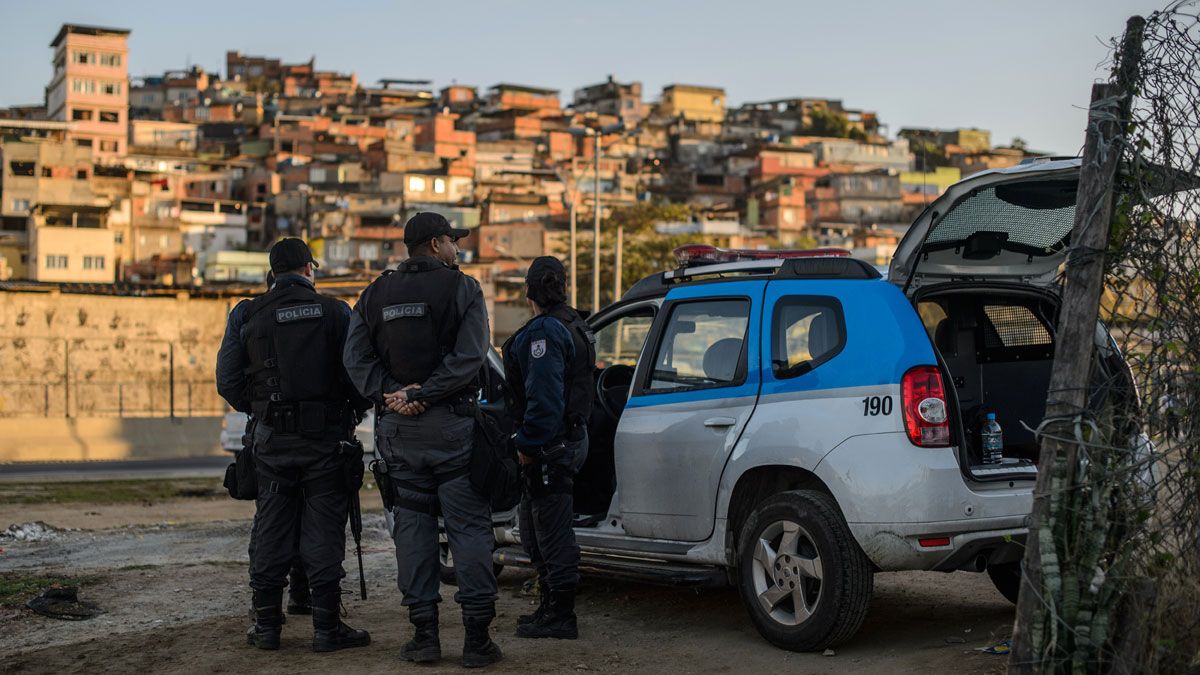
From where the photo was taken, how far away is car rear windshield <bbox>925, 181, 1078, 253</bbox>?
7.40 m

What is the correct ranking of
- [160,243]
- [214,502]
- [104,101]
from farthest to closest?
[104,101], [160,243], [214,502]

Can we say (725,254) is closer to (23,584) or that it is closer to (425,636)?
(425,636)

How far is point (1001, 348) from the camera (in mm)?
8391

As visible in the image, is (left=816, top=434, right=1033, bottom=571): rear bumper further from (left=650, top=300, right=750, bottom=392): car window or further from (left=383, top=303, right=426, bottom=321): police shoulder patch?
(left=383, top=303, right=426, bottom=321): police shoulder patch

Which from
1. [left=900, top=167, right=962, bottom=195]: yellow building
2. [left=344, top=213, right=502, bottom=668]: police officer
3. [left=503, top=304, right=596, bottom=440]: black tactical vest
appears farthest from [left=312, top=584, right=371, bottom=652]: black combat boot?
[left=900, top=167, right=962, bottom=195]: yellow building

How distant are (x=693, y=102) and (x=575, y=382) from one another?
142 metres

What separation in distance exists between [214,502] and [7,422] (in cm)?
1772

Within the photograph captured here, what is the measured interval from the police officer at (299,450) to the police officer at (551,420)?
0.91 m

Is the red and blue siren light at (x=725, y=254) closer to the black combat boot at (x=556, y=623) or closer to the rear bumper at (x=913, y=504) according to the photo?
the rear bumper at (x=913, y=504)

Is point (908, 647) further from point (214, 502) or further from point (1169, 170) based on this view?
point (214, 502)

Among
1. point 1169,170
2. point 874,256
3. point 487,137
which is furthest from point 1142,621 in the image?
point 487,137

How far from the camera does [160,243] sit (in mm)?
91562

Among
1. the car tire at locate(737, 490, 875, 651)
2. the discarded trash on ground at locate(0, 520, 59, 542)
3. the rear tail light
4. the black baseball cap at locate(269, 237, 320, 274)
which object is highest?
the black baseball cap at locate(269, 237, 320, 274)

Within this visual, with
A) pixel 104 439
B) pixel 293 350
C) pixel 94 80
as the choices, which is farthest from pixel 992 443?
pixel 94 80
